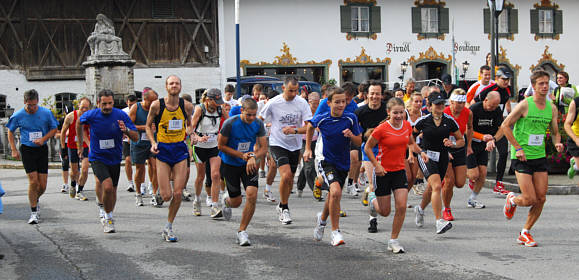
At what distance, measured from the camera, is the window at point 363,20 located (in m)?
35.2

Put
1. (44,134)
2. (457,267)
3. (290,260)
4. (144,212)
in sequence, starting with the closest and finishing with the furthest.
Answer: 1. (457,267)
2. (290,260)
3. (44,134)
4. (144,212)

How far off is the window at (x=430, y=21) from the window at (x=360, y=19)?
2.37 metres

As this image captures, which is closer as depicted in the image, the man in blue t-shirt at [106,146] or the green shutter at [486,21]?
the man in blue t-shirt at [106,146]

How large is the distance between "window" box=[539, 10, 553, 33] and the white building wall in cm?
59

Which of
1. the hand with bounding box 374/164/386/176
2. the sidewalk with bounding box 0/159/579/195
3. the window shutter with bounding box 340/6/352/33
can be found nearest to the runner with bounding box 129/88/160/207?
the hand with bounding box 374/164/386/176

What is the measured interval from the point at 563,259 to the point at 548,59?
33603mm

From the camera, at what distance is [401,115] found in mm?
7551

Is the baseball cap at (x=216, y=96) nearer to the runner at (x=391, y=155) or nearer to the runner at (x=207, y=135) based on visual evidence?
the runner at (x=207, y=135)

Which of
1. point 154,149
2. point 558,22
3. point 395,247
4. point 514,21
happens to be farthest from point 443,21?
point 395,247

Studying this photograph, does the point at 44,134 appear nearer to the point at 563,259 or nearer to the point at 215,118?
the point at 215,118

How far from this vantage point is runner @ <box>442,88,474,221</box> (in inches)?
364

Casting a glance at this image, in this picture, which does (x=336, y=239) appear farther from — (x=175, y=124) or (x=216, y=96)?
(x=216, y=96)

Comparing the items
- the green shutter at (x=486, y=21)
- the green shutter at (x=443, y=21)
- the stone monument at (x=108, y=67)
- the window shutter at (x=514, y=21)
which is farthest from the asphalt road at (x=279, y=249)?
the window shutter at (x=514, y=21)

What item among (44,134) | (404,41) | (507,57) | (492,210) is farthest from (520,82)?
(44,134)
